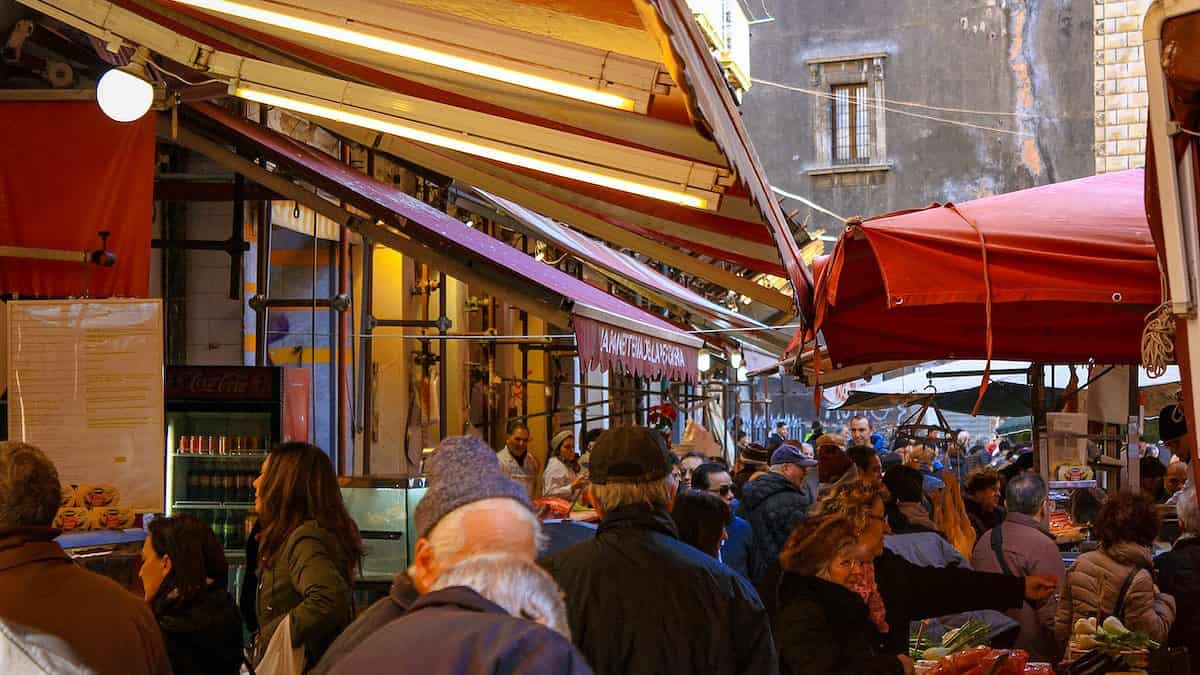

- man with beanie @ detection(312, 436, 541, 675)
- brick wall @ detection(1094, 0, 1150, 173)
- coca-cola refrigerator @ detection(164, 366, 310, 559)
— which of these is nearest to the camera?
man with beanie @ detection(312, 436, 541, 675)

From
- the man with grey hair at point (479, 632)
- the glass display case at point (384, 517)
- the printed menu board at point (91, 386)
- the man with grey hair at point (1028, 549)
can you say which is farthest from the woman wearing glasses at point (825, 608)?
the glass display case at point (384, 517)

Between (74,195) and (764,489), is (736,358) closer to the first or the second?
(764,489)

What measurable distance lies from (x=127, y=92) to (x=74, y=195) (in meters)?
0.59

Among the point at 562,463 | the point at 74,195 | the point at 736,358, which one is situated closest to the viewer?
the point at 74,195

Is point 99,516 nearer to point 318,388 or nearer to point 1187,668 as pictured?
point 1187,668

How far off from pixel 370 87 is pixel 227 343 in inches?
280

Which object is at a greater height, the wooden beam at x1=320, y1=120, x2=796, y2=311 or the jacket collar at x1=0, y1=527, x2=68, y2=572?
the wooden beam at x1=320, y1=120, x2=796, y2=311

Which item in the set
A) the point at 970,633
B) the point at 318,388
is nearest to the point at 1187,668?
the point at 970,633

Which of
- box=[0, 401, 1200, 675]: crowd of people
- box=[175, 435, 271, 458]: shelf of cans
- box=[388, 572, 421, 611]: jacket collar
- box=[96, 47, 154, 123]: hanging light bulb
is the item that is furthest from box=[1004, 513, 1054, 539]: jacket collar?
box=[388, 572, 421, 611]: jacket collar

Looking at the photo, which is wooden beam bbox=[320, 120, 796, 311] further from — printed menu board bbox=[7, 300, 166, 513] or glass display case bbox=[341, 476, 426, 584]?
glass display case bbox=[341, 476, 426, 584]

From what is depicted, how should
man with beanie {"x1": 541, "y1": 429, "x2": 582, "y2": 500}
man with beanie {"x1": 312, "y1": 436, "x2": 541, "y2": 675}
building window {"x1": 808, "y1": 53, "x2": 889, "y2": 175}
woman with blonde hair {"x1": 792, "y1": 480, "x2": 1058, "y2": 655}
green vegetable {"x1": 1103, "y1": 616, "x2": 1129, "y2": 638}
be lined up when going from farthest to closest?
building window {"x1": 808, "y1": 53, "x2": 889, "y2": 175}, man with beanie {"x1": 541, "y1": 429, "x2": 582, "y2": 500}, green vegetable {"x1": 1103, "y1": 616, "x2": 1129, "y2": 638}, woman with blonde hair {"x1": 792, "y1": 480, "x2": 1058, "y2": 655}, man with beanie {"x1": 312, "y1": 436, "x2": 541, "y2": 675}

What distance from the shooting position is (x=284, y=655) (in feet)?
15.9

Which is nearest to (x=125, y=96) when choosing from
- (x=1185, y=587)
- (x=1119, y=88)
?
(x=1185, y=587)

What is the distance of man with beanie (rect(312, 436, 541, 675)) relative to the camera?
99.0 inches
